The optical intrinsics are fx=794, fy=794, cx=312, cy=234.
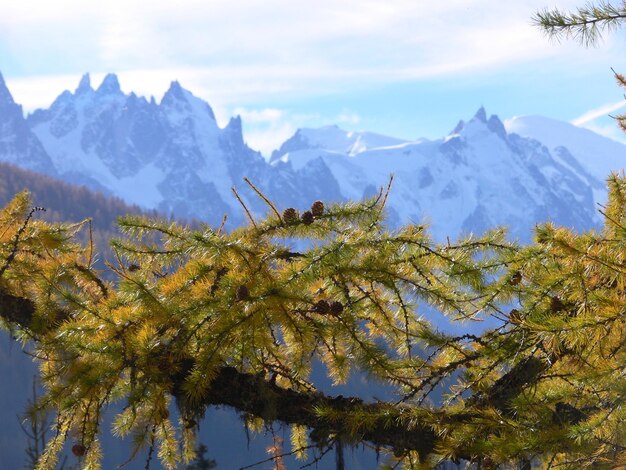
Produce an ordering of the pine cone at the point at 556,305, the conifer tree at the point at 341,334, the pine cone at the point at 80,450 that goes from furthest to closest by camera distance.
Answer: the pine cone at the point at 80,450, the pine cone at the point at 556,305, the conifer tree at the point at 341,334

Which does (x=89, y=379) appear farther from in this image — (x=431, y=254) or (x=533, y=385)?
(x=533, y=385)

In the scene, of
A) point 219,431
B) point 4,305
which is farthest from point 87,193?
point 4,305

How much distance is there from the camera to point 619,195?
2832mm

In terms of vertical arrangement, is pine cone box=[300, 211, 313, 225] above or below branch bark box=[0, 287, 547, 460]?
above

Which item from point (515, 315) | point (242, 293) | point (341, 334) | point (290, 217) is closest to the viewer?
point (242, 293)

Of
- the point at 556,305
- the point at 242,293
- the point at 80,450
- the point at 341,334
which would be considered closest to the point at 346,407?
the point at 341,334

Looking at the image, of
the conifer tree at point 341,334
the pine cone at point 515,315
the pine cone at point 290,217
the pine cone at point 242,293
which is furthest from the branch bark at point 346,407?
the pine cone at point 290,217

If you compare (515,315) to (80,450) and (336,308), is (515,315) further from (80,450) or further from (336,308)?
(80,450)

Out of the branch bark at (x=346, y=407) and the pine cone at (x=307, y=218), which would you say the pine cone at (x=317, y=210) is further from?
the branch bark at (x=346, y=407)

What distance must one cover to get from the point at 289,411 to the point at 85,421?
680 mm

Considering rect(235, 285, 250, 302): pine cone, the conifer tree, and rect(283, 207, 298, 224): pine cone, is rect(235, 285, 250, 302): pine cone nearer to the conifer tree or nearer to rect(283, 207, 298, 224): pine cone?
the conifer tree

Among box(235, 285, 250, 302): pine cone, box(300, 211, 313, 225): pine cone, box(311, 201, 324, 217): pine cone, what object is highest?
box(311, 201, 324, 217): pine cone

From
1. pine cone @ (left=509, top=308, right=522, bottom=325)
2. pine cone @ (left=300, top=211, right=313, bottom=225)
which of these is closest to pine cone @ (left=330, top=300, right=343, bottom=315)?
pine cone @ (left=300, top=211, right=313, bottom=225)

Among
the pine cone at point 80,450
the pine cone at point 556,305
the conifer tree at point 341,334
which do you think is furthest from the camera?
the pine cone at point 80,450
